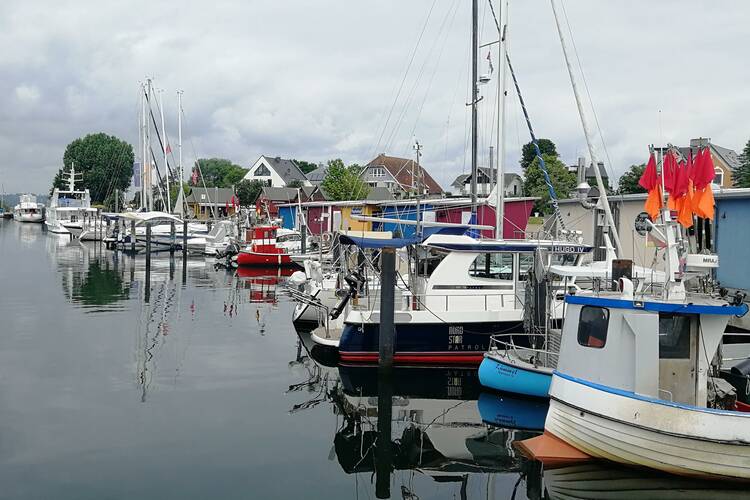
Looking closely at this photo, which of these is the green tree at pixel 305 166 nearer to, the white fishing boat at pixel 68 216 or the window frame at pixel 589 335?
the white fishing boat at pixel 68 216

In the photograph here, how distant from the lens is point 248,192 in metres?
93.8

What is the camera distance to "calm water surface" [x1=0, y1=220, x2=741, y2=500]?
36.3 feet

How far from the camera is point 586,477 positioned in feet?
36.7

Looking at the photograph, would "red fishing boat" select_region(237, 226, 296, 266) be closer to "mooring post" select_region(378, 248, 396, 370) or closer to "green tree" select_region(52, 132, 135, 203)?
"mooring post" select_region(378, 248, 396, 370)

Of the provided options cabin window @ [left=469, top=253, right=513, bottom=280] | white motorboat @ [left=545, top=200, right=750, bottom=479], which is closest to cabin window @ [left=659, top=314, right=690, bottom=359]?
white motorboat @ [left=545, top=200, right=750, bottom=479]

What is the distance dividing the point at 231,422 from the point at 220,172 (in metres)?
124

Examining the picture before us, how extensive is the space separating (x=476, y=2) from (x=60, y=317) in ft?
61.8

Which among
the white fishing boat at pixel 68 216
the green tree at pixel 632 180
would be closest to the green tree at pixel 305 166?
the white fishing boat at pixel 68 216

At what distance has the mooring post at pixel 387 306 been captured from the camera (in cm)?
1720

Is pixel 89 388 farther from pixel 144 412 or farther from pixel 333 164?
pixel 333 164

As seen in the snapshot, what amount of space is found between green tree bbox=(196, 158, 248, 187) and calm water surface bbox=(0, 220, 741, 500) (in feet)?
325

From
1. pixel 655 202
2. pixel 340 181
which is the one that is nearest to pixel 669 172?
pixel 655 202

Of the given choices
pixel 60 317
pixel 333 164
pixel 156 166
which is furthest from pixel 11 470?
pixel 333 164

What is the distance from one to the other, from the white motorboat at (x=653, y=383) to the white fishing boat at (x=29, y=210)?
A: 126 meters
